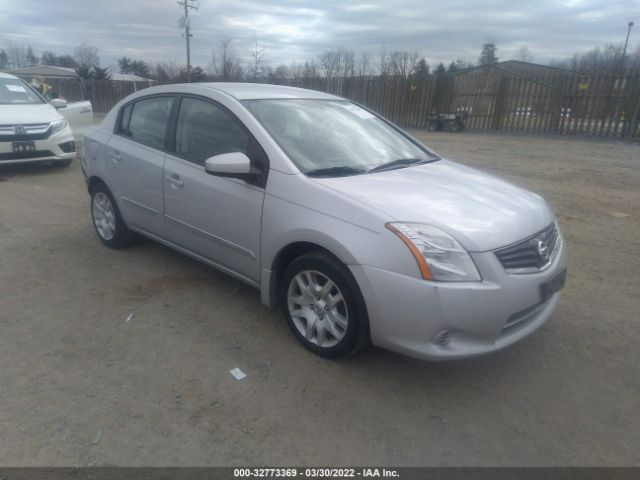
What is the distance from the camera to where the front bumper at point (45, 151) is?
26.6 feet

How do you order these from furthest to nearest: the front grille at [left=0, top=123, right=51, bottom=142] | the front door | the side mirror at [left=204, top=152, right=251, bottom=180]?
the front grille at [left=0, top=123, right=51, bottom=142] → the front door → the side mirror at [left=204, top=152, right=251, bottom=180]

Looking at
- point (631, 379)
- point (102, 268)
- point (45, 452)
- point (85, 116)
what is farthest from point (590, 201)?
point (85, 116)

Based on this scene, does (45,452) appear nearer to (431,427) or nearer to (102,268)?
(431,427)

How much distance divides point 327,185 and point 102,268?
2.62m

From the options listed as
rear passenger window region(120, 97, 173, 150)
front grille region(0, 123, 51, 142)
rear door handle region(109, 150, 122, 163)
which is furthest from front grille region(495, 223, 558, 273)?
front grille region(0, 123, 51, 142)

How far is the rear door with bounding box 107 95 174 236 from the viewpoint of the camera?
4.05 meters

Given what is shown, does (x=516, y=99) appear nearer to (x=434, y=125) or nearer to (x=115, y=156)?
(x=434, y=125)

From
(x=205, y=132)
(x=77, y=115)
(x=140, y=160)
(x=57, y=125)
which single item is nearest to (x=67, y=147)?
(x=57, y=125)

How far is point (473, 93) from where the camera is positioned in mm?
18391

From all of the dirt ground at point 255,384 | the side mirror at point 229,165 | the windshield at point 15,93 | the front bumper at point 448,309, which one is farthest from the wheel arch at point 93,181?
the windshield at point 15,93

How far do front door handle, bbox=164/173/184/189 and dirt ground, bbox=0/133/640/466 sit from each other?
2.93ft

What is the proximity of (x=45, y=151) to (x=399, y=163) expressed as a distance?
7.51m

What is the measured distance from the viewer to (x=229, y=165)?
3133mm

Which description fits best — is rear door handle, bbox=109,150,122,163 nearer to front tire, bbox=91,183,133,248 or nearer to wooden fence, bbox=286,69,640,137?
front tire, bbox=91,183,133,248
